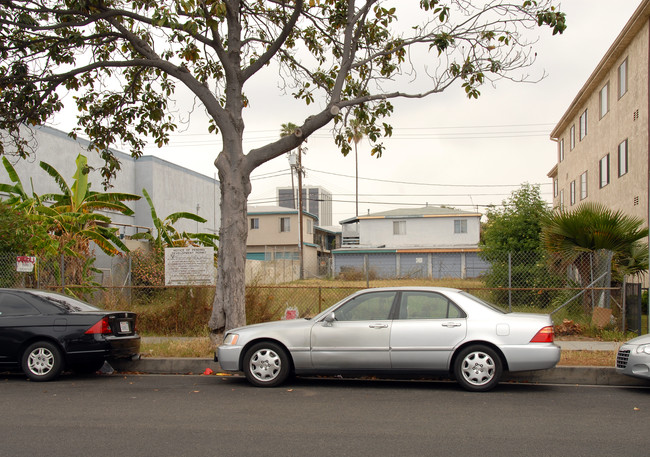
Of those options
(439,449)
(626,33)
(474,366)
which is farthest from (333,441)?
(626,33)

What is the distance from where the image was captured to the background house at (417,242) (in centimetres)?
5056

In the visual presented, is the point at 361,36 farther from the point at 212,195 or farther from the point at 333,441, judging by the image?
the point at 212,195

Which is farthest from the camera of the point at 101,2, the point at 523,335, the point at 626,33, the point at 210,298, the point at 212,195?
the point at 212,195

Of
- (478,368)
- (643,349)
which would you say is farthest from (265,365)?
(643,349)

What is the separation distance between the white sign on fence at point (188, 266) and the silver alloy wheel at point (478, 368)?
7.25 m

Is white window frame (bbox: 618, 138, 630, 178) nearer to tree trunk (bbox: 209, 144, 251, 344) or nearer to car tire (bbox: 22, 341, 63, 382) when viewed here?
tree trunk (bbox: 209, 144, 251, 344)

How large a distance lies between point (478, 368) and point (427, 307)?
1.06m

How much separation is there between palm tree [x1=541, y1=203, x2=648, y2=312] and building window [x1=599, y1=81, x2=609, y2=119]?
1374 centimetres

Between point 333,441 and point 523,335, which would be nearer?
point 333,441

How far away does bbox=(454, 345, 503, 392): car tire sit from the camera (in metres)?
8.76

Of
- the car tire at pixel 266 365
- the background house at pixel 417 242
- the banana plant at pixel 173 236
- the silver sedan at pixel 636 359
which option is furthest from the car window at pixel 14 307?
the background house at pixel 417 242

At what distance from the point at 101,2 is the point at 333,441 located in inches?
372

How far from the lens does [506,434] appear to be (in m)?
6.47

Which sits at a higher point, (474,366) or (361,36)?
(361,36)
